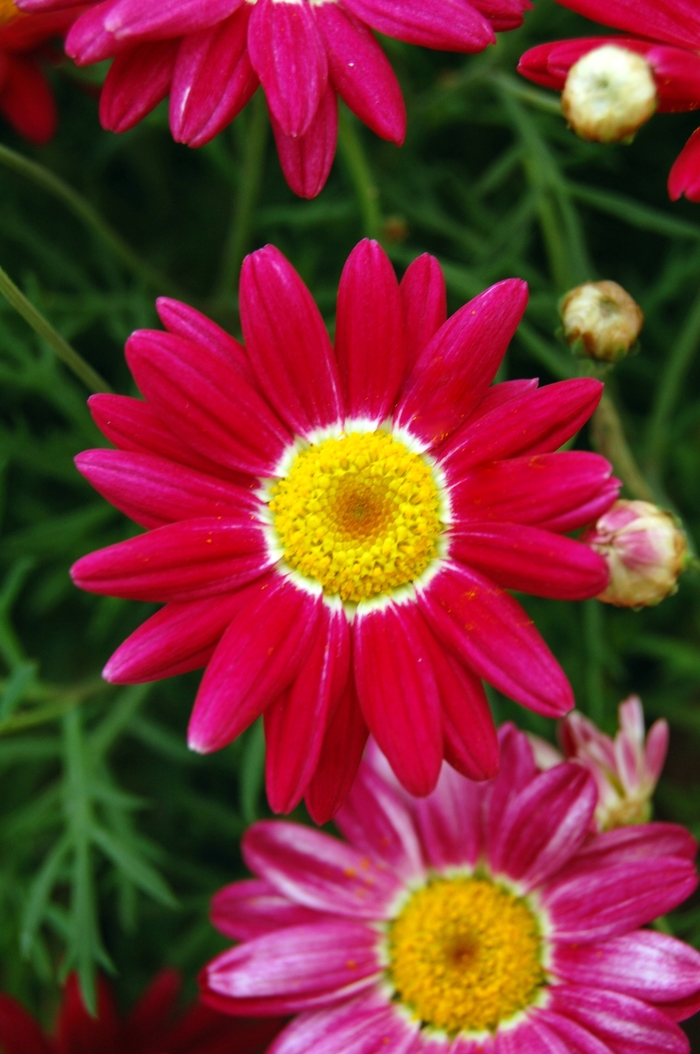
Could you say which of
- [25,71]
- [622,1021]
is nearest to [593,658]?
[622,1021]

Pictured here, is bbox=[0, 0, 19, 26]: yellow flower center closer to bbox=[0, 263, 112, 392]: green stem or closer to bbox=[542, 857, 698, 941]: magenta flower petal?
bbox=[0, 263, 112, 392]: green stem

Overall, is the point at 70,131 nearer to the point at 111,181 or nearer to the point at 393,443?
the point at 111,181

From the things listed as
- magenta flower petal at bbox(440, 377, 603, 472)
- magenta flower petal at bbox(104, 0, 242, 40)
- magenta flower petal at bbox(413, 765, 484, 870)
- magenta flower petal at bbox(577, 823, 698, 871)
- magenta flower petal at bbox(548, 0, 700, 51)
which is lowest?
magenta flower petal at bbox(577, 823, 698, 871)

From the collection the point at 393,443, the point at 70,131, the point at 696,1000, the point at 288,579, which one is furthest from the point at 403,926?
the point at 70,131

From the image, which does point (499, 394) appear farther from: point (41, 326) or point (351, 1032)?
point (351, 1032)

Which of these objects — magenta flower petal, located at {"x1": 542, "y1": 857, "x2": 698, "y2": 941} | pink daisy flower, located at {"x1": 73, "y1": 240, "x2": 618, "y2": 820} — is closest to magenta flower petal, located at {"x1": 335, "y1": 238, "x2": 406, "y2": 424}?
pink daisy flower, located at {"x1": 73, "y1": 240, "x2": 618, "y2": 820}

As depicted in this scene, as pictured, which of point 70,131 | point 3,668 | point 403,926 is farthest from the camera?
point 3,668
